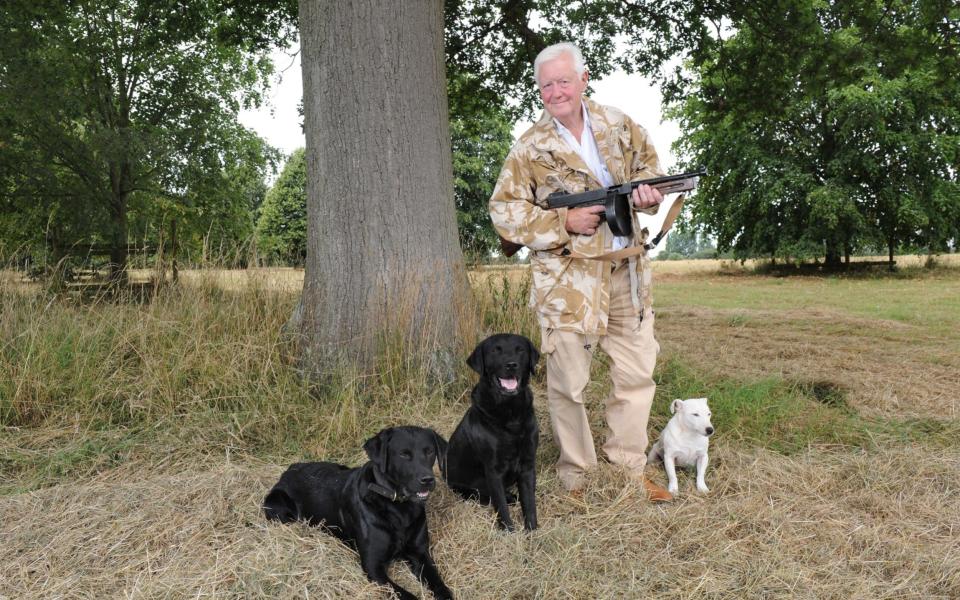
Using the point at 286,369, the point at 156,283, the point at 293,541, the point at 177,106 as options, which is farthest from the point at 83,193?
the point at 293,541

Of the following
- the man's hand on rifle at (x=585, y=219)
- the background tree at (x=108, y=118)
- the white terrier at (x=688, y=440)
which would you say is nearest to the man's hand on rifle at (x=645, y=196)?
the man's hand on rifle at (x=585, y=219)

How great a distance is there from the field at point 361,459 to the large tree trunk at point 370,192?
0.34m

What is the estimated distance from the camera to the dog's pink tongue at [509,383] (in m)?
3.51

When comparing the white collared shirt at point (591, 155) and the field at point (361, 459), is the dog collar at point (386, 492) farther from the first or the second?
the white collared shirt at point (591, 155)

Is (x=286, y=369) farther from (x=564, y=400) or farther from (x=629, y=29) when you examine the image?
(x=629, y=29)

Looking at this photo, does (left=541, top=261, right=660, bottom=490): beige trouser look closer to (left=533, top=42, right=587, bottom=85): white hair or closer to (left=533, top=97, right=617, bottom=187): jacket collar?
(left=533, top=97, right=617, bottom=187): jacket collar

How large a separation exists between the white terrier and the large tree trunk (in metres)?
2.00

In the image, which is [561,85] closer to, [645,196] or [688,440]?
[645,196]

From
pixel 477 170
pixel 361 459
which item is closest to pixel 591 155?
pixel 361 459

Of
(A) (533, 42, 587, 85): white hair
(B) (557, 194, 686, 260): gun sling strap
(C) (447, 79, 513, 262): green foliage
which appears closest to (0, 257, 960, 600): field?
→ (B) (557, 194, 686, 260): gun sling strap

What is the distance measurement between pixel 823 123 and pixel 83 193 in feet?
82.6

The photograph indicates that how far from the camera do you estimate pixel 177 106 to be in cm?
1852

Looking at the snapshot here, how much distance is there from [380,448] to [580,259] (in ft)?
4.99

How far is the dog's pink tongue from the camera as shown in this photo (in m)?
3.51
